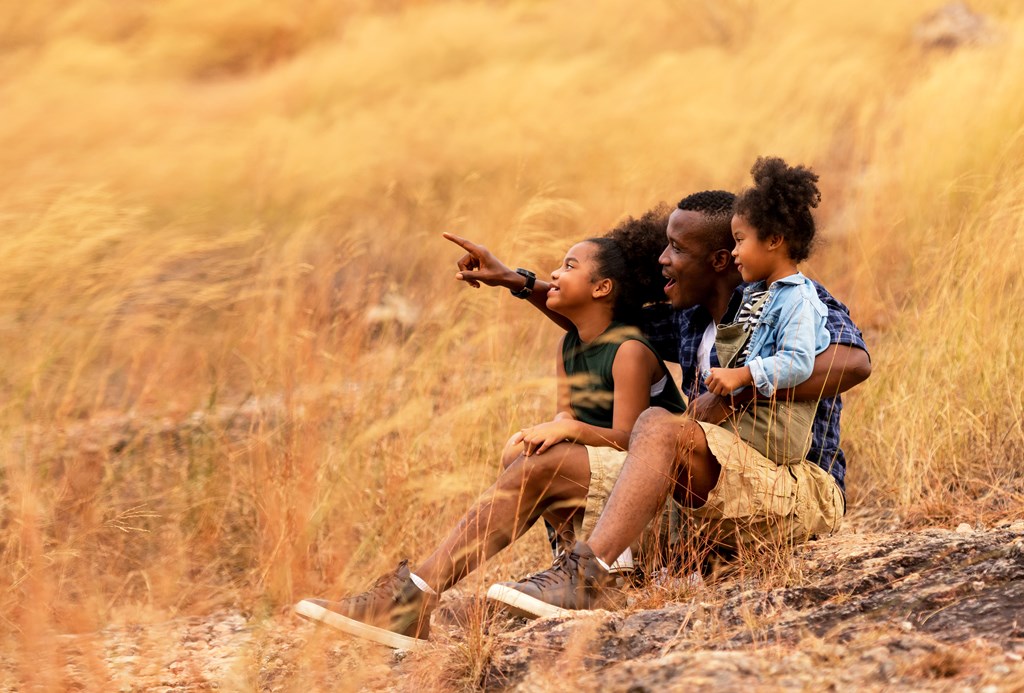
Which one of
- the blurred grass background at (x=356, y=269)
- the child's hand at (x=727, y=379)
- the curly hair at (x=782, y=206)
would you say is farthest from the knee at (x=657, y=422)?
the curly hair at (x=782, y=206)

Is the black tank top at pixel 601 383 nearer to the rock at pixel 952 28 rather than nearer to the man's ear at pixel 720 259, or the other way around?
the man's ear at pixel 720 259

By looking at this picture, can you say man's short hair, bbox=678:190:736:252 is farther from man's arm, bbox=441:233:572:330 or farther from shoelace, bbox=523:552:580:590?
shoelace, bbox=523:552:580:590

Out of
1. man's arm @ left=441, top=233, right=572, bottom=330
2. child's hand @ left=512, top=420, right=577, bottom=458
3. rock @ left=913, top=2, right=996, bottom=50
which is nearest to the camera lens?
child's hand @ left=512, top=420, right=577, bottom=458

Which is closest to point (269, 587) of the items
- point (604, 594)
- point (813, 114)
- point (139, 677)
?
point (139, 677)

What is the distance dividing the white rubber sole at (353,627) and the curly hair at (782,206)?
1190mm

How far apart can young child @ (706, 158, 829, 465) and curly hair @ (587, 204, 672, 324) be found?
0.34 meters

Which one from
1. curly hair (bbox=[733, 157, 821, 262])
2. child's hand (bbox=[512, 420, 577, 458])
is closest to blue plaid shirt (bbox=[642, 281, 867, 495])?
curly hair (bbox=[733, 157, 821, 262])

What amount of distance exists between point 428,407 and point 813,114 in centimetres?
356

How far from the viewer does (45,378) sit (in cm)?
376

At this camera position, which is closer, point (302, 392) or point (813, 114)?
point (302, 392)

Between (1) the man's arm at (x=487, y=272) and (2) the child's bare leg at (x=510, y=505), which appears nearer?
(2) the child's bare leg at (x=510, y=505)

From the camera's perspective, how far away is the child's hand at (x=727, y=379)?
2571 mm

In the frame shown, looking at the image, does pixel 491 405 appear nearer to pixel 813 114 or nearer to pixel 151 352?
pixel 151 352

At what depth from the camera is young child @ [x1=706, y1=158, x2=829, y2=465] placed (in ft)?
8.57
